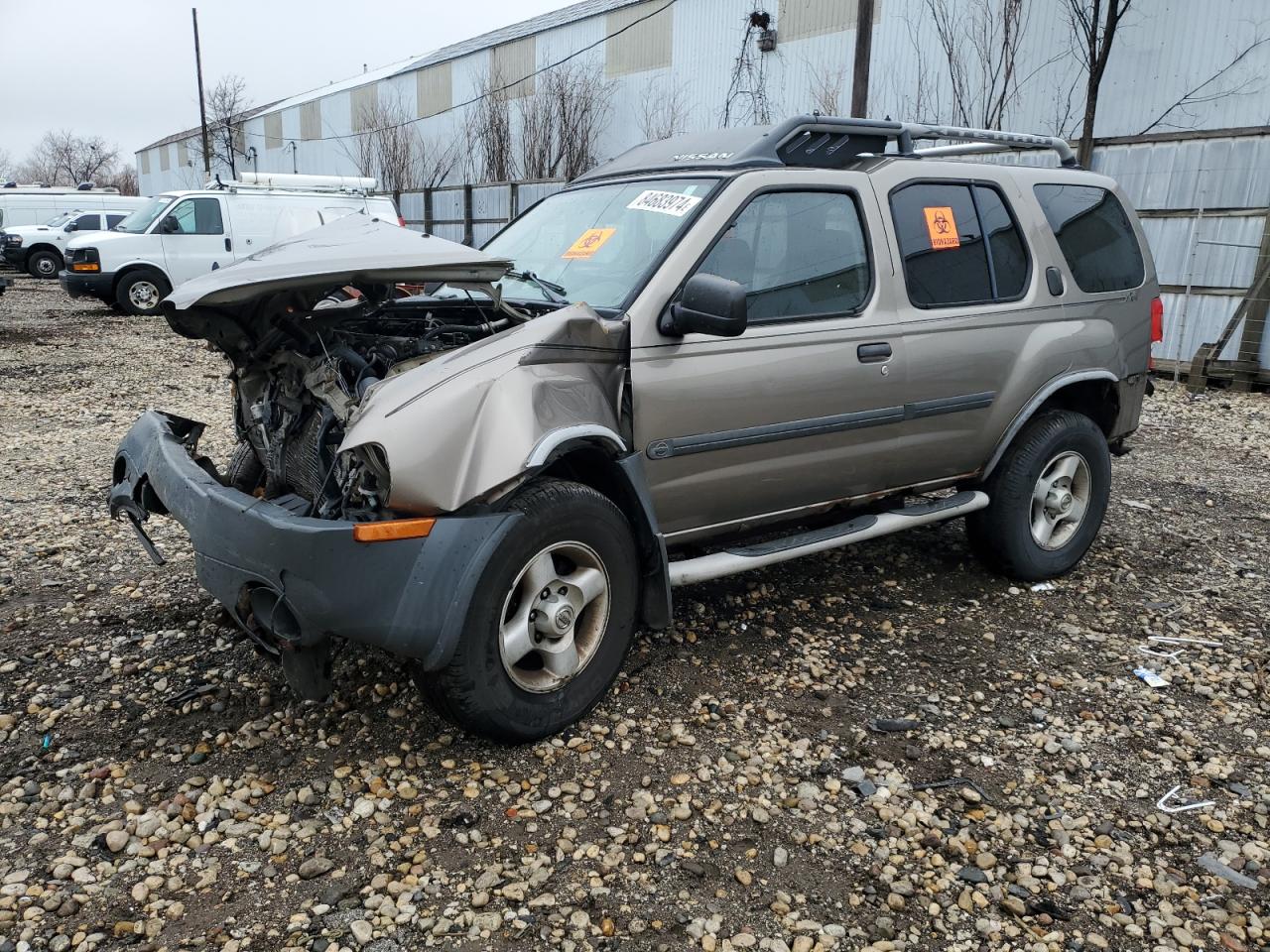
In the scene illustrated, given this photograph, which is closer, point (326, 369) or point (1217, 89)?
point (326, 369)

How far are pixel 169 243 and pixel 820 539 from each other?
1493cm

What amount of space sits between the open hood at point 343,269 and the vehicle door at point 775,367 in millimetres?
616

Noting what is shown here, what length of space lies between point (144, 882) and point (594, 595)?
1.50 metres

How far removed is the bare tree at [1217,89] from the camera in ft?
42.6

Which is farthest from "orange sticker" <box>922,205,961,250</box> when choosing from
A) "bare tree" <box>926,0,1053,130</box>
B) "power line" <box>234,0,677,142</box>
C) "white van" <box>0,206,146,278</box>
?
"white van" <box>0,206,146,278</box>

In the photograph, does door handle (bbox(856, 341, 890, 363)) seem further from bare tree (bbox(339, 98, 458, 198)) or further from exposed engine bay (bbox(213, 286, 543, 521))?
bare tree (bbox(339, 98, 458, 198))

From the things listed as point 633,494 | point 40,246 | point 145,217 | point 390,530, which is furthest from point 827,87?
point 40,246

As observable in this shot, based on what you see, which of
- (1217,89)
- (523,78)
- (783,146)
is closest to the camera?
(783,146)

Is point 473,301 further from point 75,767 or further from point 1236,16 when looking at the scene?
point 1236,16

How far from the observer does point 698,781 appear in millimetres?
3096

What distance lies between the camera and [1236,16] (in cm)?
1303

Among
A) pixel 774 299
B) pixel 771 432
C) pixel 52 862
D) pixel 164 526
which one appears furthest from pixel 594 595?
pixel 164 526

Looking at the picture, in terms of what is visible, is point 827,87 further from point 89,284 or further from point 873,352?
point 873,352

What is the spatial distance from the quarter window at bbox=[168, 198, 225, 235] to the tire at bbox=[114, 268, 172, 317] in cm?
93
